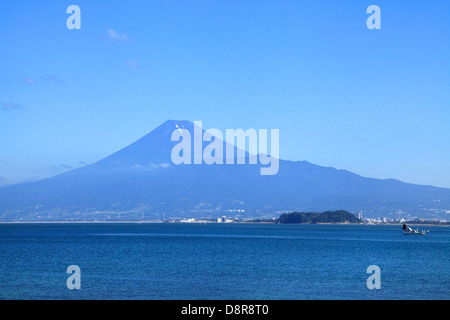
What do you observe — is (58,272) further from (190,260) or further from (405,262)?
(405,262)

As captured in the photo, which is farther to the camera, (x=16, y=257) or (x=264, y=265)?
(x=16, y=257)

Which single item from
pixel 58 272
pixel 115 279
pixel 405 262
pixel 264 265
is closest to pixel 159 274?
pixel 115 279

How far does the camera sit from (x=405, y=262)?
48.0 m

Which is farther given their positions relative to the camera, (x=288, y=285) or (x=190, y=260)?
(x=190, y=260)

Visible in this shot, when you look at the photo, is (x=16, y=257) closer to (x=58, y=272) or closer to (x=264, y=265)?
(x=58, y=272)

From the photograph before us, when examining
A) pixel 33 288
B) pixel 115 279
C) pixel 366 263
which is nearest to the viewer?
pixel 33 288

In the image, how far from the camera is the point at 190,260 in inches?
1873

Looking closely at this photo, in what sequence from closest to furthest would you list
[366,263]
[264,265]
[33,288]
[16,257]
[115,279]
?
[33,288]
[115,279]
[264,265]
[366,263]
[16,257]
